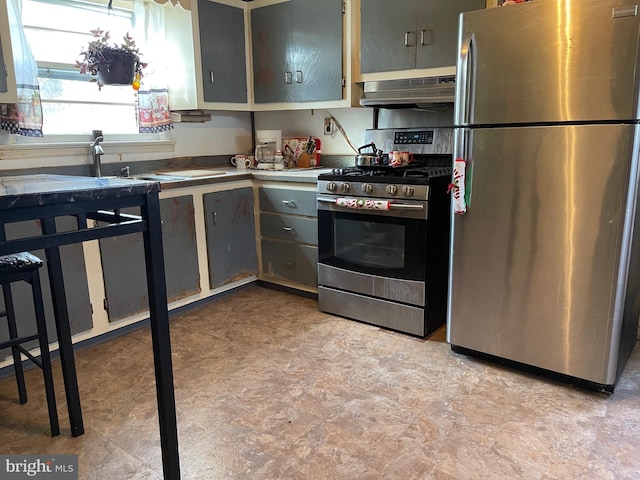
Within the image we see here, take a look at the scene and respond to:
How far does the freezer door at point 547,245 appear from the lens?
194cm

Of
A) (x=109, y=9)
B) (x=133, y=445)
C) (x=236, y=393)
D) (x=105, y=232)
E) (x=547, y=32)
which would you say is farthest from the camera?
(x=109, y=9)

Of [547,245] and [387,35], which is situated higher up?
[387,35]

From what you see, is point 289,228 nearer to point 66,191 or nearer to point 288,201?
point 288,201

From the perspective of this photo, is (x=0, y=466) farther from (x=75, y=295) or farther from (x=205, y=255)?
(x=205, y=255)

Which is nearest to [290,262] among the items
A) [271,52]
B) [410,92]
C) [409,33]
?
[410,92]

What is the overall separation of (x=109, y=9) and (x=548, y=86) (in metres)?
2.62

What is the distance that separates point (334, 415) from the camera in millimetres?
1992

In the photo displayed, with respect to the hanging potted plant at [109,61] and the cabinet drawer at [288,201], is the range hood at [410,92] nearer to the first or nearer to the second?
the cabinet drawer at [288,201]

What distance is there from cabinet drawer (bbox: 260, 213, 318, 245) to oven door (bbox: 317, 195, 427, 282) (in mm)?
154

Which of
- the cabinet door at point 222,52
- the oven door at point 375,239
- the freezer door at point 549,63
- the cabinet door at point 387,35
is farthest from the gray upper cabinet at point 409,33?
the cabinet door at point 222,52

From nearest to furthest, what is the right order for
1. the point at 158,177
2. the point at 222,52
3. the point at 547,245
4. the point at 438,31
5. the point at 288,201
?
1. the point at 547,245
2. the point at 438,31
3. the point at 158,177
4. the point at 288,201
5. the point at 222,52

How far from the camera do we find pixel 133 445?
5.97 ft

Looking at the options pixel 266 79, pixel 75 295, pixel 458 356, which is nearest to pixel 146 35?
pixel 266 79

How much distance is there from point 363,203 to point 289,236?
2.42 ft
